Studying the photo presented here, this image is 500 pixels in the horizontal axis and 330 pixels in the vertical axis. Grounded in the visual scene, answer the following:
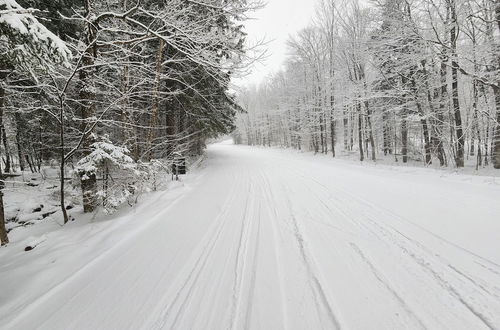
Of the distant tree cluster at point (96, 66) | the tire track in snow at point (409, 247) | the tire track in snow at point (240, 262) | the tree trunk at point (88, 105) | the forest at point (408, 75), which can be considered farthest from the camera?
the forest at point (408, 75)

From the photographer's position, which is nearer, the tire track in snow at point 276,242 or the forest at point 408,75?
the tire track in snow at point 276,242

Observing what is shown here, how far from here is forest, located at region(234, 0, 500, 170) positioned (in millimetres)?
8797

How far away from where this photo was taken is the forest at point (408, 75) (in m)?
8.80

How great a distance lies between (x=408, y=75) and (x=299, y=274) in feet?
48.7

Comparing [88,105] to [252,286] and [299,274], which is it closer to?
[252,286]

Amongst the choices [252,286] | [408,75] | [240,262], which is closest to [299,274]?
[252,286]

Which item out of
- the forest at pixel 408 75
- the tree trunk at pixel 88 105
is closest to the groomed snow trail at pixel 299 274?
the tree trunk at pixel 88 105

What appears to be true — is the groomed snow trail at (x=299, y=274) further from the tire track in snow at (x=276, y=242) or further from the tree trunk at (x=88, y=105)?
the tree trunk at (x=88, y=105)

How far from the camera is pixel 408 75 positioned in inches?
513

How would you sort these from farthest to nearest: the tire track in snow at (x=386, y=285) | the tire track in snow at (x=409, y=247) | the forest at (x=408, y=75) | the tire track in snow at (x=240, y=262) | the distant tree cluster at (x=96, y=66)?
the forest at (x=408, y=75), the distant tree cluster at (x=96, y=66), the tire track in snow at (x=240, y=262), the tire track in snow at (x=409, y=247), the tire track in snow at (x=386, y=285)

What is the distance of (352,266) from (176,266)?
2.21m

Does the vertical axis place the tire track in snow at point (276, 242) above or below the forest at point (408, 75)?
below

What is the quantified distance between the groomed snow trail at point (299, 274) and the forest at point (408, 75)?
11.8 ft

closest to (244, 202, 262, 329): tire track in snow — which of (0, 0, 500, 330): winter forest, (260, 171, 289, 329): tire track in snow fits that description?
(0, 0, 500, 330): winter forest
